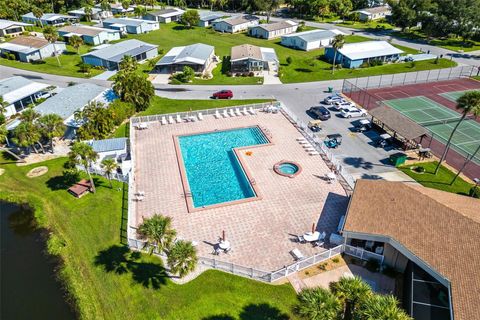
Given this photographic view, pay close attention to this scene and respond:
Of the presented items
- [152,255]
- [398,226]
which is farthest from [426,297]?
[152,255]

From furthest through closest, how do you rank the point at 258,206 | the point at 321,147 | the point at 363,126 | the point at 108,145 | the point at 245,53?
1. the point at 245,53
2. the point at 363,126
3. the point at 321,147
4. the point at 108,145
5. the point at 258,206

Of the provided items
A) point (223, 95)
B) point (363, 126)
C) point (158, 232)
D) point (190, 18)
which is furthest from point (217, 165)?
point (190, 18)

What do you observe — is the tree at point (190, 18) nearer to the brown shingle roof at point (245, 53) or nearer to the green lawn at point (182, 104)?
the brown shingle roof at point (245, 53)

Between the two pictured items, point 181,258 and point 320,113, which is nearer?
point 181,258

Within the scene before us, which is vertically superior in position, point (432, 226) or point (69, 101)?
point (69, 101)

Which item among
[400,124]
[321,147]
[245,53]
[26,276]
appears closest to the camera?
[26,276]

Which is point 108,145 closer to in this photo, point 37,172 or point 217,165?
point 37,172

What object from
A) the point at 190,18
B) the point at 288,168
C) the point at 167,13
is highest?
the point at 167,13
